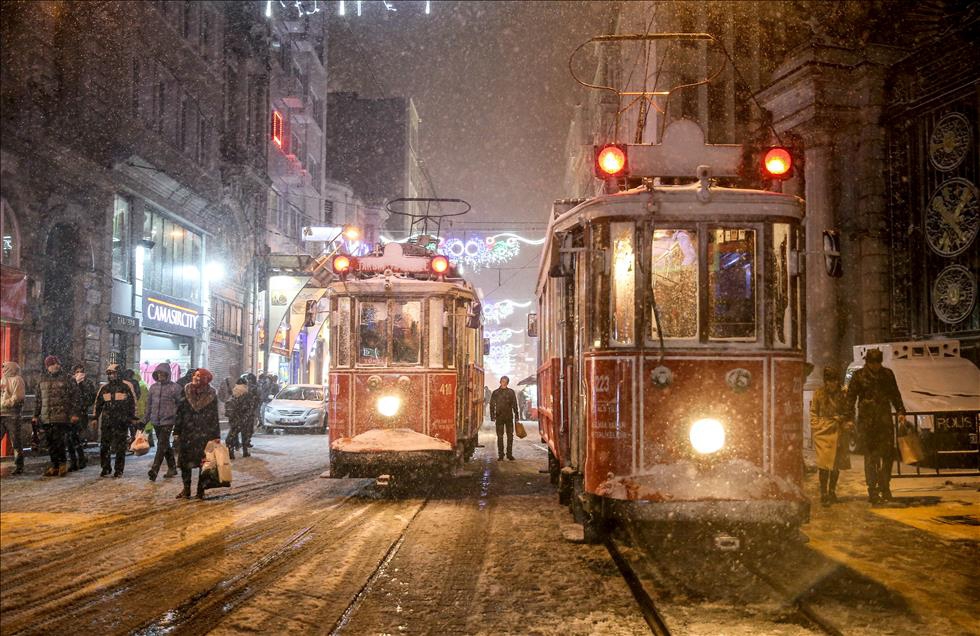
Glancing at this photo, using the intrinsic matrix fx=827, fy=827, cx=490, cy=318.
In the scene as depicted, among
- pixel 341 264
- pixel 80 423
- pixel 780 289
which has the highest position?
pixel 341 264

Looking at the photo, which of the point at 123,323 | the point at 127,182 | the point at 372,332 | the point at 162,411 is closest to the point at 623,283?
the point at 372,332

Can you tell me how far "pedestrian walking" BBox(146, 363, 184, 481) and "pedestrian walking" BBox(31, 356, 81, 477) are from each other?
4.60 ft

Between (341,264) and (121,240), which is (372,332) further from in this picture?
(121,240)

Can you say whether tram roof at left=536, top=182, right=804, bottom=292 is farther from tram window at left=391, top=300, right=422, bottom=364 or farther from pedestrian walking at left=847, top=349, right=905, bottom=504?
tram window at left=391, top=300, right=422, bottom=364

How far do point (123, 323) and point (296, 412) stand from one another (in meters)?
6.41

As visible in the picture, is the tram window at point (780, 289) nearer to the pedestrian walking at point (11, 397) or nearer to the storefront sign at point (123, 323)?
the pedestrian walking at point (11, 397)

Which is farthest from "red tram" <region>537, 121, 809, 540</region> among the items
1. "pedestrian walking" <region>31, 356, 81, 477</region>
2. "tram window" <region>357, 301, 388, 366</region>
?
"pedestrian walking" <region>31, 356, 81, 477</region>

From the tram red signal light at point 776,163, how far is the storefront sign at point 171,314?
20477 millimetres

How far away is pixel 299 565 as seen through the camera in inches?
281

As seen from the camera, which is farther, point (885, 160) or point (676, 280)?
point (885, 160)

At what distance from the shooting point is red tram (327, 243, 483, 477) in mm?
11531

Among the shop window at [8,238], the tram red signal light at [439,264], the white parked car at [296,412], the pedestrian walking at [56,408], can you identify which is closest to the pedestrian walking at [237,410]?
the pedestrian walking at [56,408]

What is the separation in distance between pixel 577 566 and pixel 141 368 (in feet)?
68.1

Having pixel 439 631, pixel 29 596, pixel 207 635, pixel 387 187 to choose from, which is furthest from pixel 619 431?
pixel 387 187
